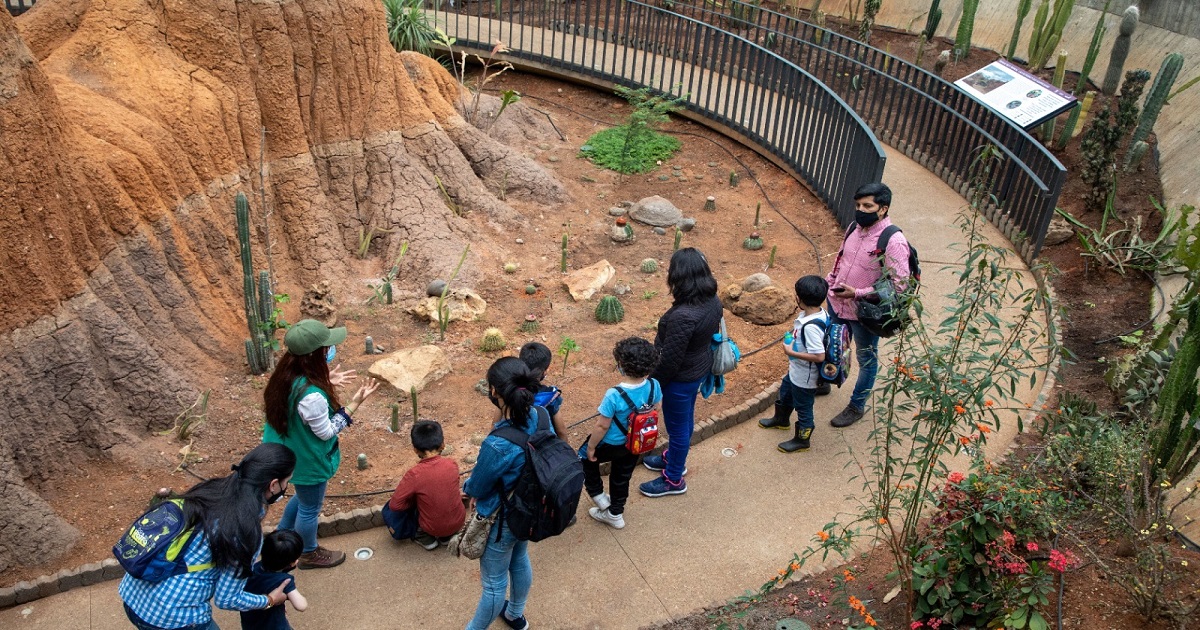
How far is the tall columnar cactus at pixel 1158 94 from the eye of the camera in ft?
31.0

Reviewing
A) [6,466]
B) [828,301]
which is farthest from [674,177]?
[6,466]

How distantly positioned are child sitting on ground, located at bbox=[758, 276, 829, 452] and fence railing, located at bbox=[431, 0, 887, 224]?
318 centimetres

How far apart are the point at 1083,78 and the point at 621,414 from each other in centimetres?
982

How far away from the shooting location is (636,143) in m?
11.2

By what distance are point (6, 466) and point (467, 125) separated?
5616mm

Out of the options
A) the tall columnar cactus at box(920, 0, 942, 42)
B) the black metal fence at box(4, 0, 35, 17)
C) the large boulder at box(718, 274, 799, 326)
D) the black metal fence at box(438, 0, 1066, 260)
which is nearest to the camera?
the large boulder at box(718, 274, 799, 326)

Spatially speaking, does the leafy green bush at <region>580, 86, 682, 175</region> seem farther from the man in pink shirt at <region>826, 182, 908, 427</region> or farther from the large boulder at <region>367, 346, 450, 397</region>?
the man in pink shirt at <region>826, 182, 908, 427</region>

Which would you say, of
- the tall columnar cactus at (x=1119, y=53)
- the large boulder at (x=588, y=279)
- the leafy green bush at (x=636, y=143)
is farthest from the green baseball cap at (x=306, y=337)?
the tall columnar cactus at (x=1119, y=53)

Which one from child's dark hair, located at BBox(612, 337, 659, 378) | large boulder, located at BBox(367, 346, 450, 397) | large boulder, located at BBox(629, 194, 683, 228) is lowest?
large boulder, located at BBox(367, 346, 450, 397)

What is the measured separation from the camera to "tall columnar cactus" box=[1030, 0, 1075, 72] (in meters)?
11.9

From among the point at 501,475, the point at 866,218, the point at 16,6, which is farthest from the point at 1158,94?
the point at 16,6

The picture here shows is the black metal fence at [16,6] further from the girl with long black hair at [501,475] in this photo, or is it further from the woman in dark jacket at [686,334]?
the girl with long black hair at [501,475]

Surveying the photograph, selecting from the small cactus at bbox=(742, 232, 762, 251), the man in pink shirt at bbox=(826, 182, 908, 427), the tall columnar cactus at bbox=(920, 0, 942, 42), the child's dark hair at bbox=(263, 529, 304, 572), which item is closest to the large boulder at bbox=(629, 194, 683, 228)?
the small cactus at bbox=(742, 232, 762, 251)

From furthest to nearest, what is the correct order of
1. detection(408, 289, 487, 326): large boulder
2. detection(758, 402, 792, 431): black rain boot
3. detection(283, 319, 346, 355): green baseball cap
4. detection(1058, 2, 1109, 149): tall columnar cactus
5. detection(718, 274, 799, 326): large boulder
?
1. detection(1058, 2, 1109, 149): tall columnar cactus
2. detection(718, 274, 799, 326): large boulder
3. detection(408, 289, 487, 326): large boulder
4. detection(758, 402, 792, 431): black rain boot
5. detection(283, 319, 346, 355): green baseball cap
